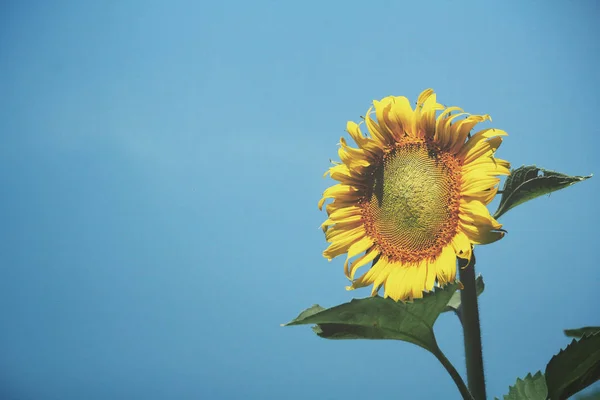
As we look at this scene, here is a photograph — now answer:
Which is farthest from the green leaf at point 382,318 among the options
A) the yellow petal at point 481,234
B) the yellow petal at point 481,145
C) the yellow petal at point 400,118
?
the yellow petal at point 400,118

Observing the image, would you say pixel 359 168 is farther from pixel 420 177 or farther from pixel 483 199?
pixel 483 199

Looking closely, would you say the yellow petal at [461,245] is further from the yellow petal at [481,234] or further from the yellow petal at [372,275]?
the yellow petal at [372,275]

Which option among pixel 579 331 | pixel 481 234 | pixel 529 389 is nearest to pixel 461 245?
pixel 481 234

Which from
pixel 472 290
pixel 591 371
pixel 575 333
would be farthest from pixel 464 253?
pixel 575 333

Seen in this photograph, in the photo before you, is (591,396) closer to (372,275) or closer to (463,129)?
(372,275)

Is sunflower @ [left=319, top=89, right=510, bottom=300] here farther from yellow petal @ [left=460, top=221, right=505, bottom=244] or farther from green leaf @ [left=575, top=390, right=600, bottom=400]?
green leaf @ [left=575, top=390, right=600, bottom=400]

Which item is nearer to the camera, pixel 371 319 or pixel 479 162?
pixel 371 319
